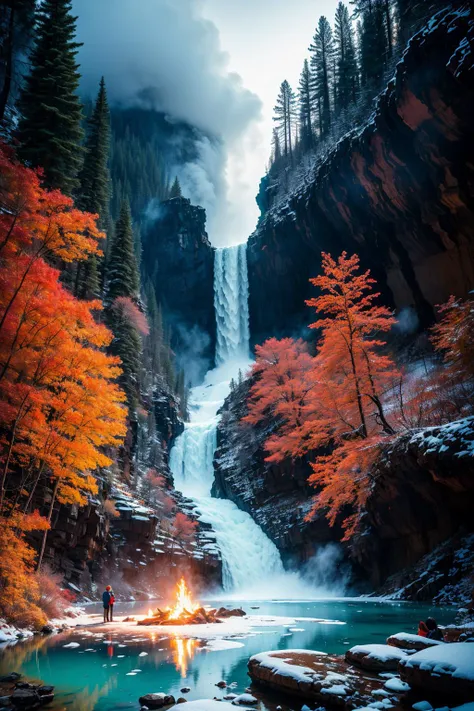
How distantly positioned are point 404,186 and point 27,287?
88.1ft

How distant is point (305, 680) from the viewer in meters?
6.09

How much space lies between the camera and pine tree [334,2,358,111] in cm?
5294

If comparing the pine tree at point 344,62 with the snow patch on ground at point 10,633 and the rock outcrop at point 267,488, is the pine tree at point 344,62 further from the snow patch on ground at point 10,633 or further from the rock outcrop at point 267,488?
the snow patch on ground at point 10,633

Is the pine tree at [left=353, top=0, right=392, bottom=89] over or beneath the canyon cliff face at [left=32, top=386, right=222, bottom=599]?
over

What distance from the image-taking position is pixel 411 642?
8.01m

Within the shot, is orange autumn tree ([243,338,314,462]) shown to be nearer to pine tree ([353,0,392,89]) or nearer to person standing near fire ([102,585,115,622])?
person standing near fire ([102,585,115,622])

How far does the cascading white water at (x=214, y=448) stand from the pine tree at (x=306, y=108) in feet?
A: 68.4

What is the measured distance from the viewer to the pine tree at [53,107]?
2584cm

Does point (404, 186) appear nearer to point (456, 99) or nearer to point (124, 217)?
point (456, 99)

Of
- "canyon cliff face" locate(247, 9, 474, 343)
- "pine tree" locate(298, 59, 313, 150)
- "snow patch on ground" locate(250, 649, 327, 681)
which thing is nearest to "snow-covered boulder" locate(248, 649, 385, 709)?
"snow patch on ground" locate(250, 649, 327, 681)

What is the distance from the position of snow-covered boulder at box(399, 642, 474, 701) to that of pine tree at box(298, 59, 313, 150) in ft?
217

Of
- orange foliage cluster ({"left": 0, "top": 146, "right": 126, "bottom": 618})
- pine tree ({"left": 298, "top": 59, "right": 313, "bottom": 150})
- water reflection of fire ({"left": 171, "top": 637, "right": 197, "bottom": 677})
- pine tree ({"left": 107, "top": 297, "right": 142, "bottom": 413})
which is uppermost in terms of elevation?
pine tree ({"left": 298, "top": 59, "right": 313, "bottom": 150})

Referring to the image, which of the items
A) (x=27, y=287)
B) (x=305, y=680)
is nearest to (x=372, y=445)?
(x=305, y=680)

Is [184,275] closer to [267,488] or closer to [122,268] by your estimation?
[122,268]
